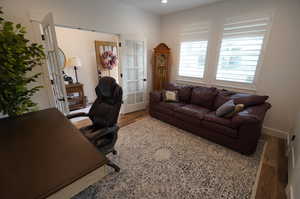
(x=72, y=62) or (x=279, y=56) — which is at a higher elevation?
(x=279, y=56)

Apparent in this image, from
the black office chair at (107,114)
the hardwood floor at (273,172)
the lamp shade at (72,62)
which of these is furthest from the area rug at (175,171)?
the lamp shade at (72,62)

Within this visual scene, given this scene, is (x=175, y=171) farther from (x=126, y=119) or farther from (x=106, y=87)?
(x=126, y=119)

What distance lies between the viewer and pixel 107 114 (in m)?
1.75

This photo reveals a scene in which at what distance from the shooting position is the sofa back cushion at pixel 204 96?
9.65ft

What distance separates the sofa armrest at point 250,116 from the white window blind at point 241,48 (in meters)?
0.85

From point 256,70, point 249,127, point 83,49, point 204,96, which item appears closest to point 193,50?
point 204,96

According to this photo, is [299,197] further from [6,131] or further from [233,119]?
[6,131]

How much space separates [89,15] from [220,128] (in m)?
3.27

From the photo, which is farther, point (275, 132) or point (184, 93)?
point (184, 93)

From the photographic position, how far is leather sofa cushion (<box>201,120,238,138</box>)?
7.02 ft

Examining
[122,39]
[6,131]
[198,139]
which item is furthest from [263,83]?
[6,131]

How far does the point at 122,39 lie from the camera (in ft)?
10.6

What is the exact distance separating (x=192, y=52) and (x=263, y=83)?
1736 mm

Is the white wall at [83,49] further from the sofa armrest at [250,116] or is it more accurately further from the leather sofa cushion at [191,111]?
the sofa armrest at [250,116]
